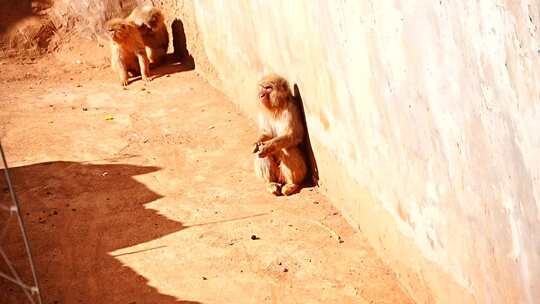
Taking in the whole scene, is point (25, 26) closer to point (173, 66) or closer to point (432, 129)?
point (173, 66)

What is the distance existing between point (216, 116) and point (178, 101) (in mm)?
1033

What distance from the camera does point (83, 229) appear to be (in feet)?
25.4

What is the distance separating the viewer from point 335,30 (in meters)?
6.54

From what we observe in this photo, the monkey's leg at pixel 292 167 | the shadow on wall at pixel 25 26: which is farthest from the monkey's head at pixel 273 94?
the shadow on wall at pixel 25 26

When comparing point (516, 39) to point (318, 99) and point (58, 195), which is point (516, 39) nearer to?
point (318, 99)

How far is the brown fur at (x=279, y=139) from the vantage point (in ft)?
25.8

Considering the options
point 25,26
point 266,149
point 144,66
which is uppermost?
point 25,26

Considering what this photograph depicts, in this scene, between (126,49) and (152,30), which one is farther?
(152,30)

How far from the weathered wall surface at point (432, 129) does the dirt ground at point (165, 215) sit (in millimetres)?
495

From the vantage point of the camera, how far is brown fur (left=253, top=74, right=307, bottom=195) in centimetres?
787

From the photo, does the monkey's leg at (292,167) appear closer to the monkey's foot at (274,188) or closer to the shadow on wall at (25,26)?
the monkey's foot at (274,188)

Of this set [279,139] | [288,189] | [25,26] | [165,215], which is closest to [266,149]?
[279,139]

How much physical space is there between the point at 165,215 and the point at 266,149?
1202 millimetres

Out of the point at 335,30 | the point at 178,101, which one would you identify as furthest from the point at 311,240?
the point at 178,101
